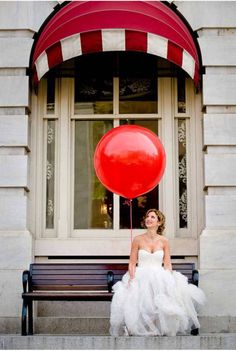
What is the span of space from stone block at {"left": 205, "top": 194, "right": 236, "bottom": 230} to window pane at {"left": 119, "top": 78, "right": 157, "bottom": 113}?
6.85 ft

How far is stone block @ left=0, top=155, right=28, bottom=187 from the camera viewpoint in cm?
1198

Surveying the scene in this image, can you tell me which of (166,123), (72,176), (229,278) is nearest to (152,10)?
(166,123)

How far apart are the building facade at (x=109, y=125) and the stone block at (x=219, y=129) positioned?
2 cm

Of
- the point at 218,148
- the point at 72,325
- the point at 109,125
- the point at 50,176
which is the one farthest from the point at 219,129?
the point at 72,325

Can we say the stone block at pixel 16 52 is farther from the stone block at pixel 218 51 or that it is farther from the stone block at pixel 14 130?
the stone block at pixel 218 51

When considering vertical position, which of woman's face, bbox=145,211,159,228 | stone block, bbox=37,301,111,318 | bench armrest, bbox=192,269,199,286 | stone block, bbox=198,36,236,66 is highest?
stone block, bbox=198,36,236,66

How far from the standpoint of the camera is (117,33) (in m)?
11.9

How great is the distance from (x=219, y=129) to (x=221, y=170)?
2.12 ft

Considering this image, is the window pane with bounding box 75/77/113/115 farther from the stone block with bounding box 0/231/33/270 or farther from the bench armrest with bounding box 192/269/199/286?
the bench armrest with bounding box 192/269/199/286

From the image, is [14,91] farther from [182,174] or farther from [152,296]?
[152,296]

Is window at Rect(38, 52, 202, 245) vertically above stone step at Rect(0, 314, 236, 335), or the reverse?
window at Rect(38, 52, 202, 245)

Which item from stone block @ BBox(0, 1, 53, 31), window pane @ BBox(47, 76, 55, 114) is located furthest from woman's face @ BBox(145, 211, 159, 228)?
stone block @ BBox(0, 1, 53, 31)

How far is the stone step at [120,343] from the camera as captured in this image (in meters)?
9.64

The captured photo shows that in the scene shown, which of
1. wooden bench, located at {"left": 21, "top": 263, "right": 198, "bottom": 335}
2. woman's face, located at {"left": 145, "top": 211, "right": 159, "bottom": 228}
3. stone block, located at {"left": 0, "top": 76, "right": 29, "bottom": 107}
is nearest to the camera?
woman's face, located at {"left": 145, "top": 211, "right": 159, "bottom": 228}
